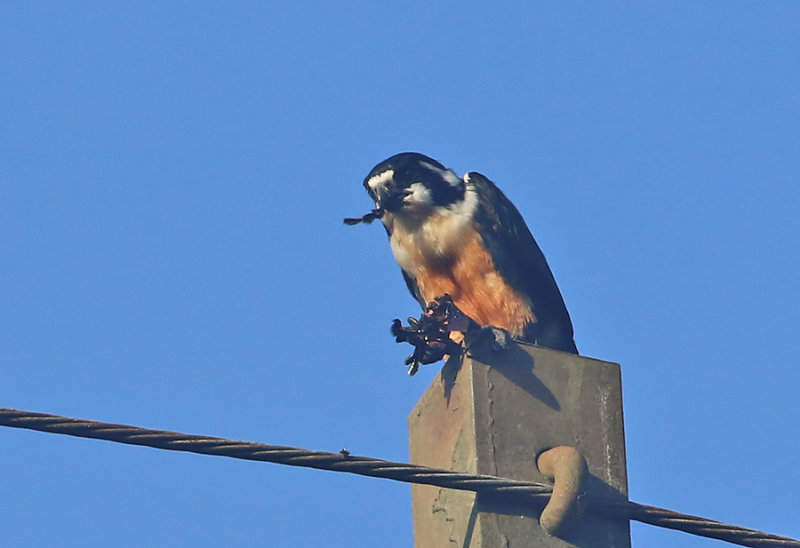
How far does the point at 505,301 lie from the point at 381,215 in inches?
52.5

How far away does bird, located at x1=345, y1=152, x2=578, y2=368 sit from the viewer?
9469 mm

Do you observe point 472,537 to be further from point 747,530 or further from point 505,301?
point 505,301

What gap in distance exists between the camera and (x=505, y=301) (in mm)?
9375

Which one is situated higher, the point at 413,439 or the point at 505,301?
the point at 505,301

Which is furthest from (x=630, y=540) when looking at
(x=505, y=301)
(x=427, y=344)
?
(x=505, y=301)

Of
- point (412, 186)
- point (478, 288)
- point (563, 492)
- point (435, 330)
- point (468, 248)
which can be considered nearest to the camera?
point (563, 492)

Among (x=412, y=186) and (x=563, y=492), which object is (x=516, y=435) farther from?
(x=412, y=186)

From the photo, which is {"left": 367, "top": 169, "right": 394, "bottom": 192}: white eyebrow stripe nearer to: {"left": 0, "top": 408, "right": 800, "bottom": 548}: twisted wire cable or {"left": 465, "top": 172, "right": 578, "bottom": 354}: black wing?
{"left": 465, "top": 172, "right": 578, "bottom": 354}: black wing

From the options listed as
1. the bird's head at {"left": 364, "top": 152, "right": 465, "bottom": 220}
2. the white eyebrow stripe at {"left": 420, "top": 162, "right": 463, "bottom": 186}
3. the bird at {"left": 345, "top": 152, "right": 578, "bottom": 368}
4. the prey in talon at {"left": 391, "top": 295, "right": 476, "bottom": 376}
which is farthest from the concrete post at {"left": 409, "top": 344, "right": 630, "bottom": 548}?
the white eyebrow stripe at {"left": 420, "top": 162, "right": 463, "bottom": 186}

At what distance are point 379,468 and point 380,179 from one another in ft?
17.3

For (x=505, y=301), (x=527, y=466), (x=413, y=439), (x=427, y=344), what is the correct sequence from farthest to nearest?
(x=505, y=301) → (x=427, y=344) → (x=413, y=439) → (x=527, y=466)

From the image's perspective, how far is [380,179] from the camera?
10430 mm

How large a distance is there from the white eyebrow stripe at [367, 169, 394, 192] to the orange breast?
85cm

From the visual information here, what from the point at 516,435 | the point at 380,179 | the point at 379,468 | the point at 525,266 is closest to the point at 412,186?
the point at 380,179
